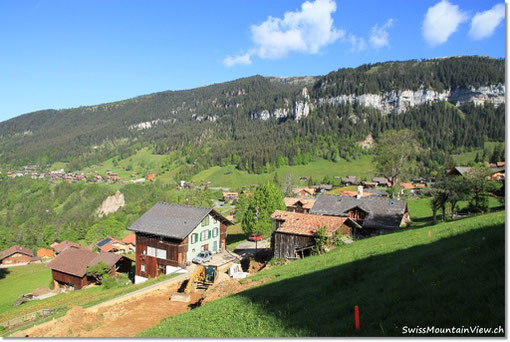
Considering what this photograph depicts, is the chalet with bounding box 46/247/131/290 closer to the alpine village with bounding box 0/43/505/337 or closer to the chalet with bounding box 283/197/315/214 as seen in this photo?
the alpine village with bounding box 0/43/505/337

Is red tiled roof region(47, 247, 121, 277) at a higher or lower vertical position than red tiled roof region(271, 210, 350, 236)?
lower

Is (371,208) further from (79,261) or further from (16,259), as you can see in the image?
(16,259)

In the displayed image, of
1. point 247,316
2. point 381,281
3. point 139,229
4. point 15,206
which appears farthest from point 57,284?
point 15,206

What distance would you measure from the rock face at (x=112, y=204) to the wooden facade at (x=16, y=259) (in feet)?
280

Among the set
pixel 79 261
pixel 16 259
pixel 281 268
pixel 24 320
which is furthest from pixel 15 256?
pixel 281 268

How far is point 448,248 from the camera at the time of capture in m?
14.4

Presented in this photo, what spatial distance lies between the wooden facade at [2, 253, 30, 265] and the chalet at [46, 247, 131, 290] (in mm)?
51076

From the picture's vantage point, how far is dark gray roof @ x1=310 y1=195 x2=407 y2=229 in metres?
46.8

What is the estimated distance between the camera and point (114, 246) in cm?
9456

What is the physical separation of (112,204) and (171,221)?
153626 mm

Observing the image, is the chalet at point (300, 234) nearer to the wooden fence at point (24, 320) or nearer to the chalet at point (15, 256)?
the wooden fence at point (24, 320)

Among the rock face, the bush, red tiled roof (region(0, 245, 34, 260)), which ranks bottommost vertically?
the rock face

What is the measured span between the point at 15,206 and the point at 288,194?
569ft

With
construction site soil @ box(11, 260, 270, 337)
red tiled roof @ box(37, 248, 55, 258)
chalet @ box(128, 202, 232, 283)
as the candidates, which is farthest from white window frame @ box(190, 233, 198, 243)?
red tiled roof @ box(37, 248, 55, 258)
